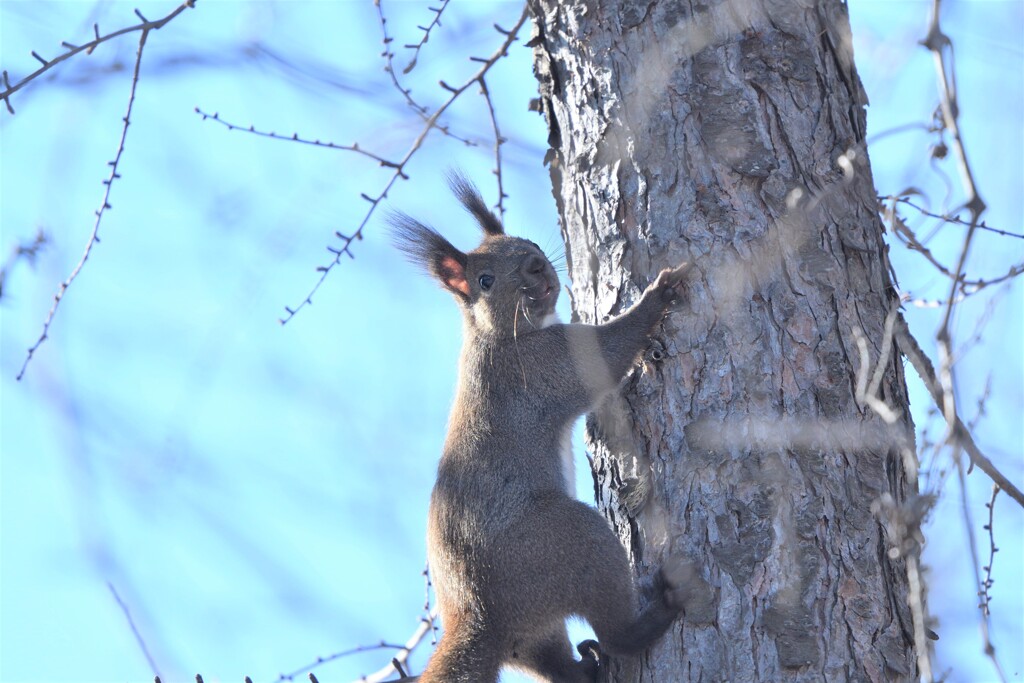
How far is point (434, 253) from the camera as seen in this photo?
169 inches

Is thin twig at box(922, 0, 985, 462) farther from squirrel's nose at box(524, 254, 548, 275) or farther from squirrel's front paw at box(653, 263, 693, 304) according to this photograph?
squirrel's nose at box(524, 254, 548, 275)

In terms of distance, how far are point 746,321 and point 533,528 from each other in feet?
3.10

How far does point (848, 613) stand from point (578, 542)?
830mm

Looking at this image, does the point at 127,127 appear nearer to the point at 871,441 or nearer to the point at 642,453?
the point at 642,453

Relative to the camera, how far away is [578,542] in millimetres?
3158

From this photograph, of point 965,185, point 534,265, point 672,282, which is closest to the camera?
point 965,185

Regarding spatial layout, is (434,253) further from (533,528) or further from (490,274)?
(533,528)

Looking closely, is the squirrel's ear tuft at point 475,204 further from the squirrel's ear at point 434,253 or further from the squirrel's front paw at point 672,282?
the squirrel's front paw at point 672,282

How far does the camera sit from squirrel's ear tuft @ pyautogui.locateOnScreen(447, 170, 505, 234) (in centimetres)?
438

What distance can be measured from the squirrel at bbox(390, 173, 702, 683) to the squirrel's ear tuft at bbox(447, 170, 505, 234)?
0.40 m

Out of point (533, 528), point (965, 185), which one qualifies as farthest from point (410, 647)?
point (965, 185)

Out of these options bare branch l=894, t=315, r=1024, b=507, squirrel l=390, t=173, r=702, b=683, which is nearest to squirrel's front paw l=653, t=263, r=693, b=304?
squirrel l=390, t=173, r=702, b=683

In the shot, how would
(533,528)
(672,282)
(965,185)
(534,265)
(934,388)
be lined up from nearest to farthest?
(965,185), (934,388), (672,282), (533,528), (534,265)

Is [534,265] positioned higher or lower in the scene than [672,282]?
higher
